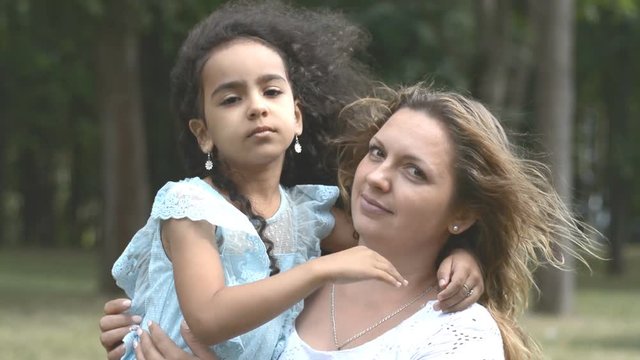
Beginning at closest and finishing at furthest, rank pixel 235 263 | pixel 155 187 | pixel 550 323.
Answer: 1. pixel 235 263
2. pixel 550 323
3. pixel 155 187

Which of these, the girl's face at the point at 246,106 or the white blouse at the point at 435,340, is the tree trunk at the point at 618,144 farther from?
the white blouse at the point at 435,340

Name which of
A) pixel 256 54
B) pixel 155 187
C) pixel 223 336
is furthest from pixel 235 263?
pixel 155 187

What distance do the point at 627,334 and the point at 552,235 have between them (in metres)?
12.1

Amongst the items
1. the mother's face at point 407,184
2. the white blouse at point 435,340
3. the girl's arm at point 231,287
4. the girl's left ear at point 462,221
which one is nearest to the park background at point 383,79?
the girl's left ear at point 462,221

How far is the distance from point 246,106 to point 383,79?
41.5 ft

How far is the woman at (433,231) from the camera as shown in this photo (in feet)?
10.7

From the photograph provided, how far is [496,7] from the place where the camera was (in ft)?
74.3

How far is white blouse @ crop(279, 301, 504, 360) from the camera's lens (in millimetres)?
3178

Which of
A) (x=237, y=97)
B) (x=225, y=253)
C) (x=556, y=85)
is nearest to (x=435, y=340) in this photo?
(x=225, y=253)

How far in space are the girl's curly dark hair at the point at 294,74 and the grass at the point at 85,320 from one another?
7.82m

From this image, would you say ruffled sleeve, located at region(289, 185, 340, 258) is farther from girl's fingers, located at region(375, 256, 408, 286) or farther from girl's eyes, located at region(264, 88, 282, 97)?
girl's fingers, located at region(375, 256, 408, 286)

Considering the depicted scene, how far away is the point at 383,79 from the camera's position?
16.2 m

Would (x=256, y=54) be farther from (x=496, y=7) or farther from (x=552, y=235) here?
(x=496, y=7)

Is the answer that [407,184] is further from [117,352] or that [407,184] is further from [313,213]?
[117,352]
